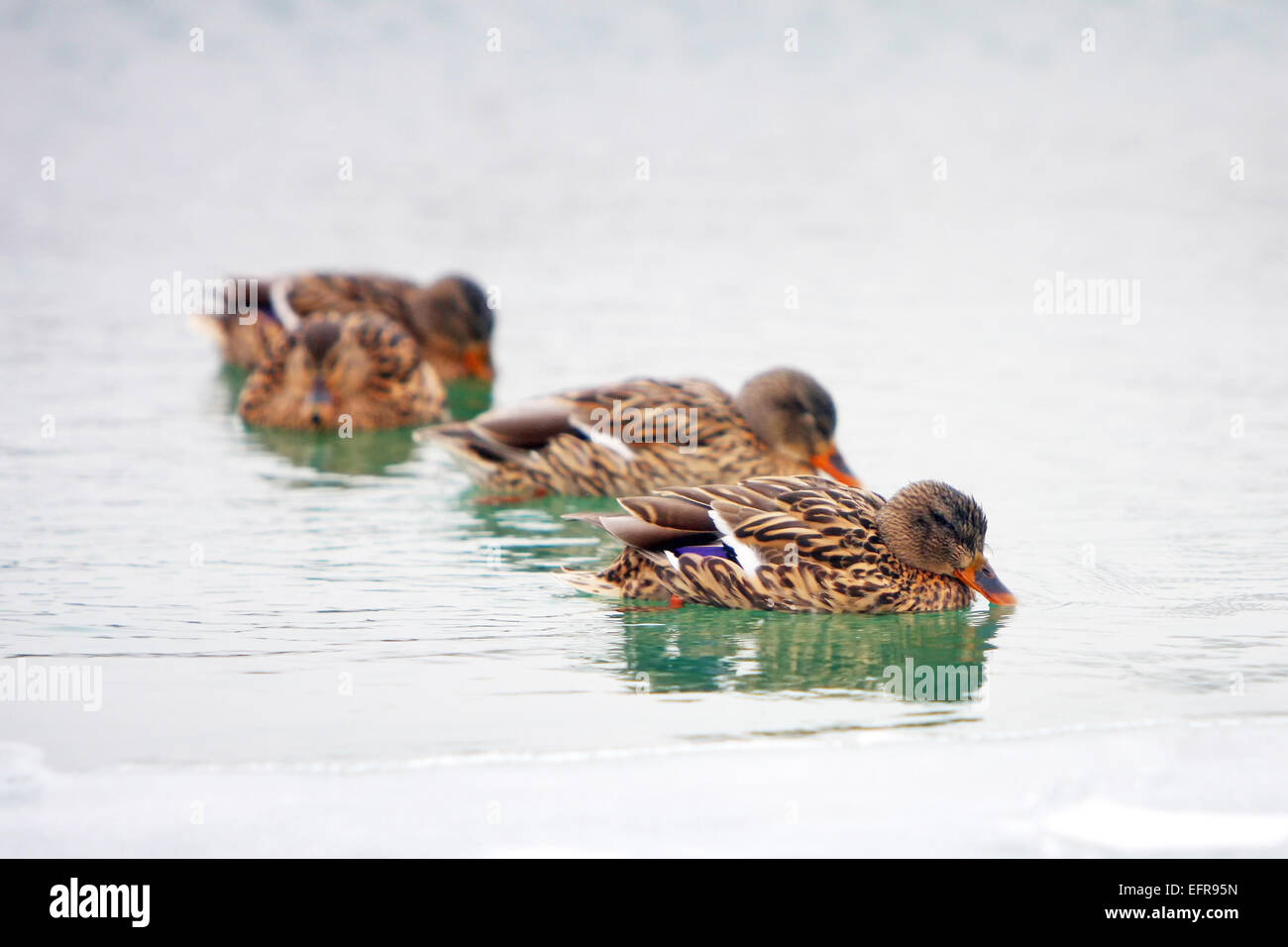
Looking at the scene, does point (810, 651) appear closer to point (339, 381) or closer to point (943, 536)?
point (943, 536)

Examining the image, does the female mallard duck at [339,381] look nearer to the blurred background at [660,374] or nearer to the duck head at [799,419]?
the blurred background at [660,374]

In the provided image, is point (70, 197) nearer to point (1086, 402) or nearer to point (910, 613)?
point (1086, 402)

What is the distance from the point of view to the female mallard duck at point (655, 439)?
362 inches

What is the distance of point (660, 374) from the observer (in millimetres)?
11852

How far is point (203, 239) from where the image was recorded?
51.6ft

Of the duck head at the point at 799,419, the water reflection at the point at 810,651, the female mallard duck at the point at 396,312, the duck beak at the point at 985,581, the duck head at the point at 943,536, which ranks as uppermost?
the female mallard duck at the point at 396,312

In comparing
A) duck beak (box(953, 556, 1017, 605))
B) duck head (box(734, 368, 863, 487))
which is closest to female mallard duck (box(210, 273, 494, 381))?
duck head (box(734, 368, 863, 487))

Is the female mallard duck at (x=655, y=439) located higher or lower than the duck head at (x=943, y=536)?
higher

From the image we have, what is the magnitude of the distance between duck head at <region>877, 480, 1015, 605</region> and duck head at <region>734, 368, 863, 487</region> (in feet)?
6.20

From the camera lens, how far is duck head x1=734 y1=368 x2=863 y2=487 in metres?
9.15

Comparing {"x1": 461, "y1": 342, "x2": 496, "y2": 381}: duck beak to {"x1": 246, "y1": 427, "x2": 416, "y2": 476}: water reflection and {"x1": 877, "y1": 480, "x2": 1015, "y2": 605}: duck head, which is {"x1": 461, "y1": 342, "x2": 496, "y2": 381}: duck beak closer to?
{"x1": 246, "y1": 427, "x2": 416, "y2": 476}: water reflection

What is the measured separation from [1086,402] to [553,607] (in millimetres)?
4910

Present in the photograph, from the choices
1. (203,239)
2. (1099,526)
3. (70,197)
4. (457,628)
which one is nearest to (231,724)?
(457,628)

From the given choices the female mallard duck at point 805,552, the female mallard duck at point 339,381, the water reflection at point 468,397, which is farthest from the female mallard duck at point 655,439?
the water reflection at point 468,397
